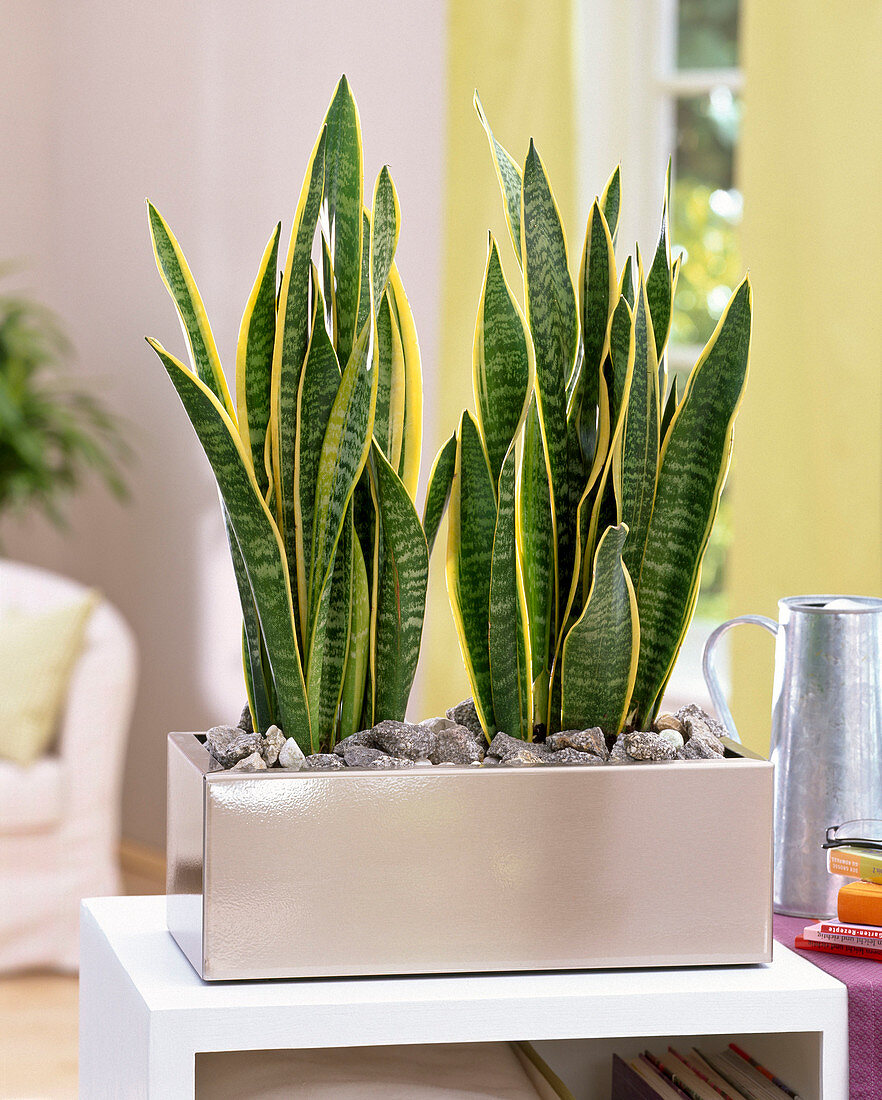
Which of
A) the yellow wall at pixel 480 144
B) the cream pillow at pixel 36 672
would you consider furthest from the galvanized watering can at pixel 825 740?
the cream pillow at pixel 36 672

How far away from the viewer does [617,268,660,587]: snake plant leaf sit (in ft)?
2.74

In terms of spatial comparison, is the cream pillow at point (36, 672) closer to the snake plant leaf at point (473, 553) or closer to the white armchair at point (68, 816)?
the white armchair at point (68, 816)

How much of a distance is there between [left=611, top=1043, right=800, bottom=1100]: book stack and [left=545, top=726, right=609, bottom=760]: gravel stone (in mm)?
238

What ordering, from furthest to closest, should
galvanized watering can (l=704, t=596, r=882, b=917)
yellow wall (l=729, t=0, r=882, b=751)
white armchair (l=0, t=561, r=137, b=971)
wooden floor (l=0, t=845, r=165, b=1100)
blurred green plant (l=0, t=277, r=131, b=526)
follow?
blurred green plant (l=0, t=277, r=131, b=526) < white armchair (l=0, t=561, r=137, b=971) < wooden floor (l=0, t=845, r=165, b=1100) < yellow wall (l=729, t=0, r=882, b=751) < galvanized watering can (l=704, t=596, r=882, b=917)

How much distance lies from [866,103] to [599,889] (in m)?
1.48

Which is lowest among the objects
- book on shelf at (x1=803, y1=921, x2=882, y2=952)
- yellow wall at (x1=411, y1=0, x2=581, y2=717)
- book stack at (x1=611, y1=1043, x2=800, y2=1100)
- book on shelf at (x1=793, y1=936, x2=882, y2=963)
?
book stack at (x1=611, y1=1043, x2=800, y2=1100)

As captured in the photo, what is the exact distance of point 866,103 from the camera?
1922 mm

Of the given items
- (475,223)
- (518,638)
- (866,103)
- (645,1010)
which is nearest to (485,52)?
(475,223)

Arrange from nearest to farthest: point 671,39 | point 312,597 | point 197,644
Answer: point 312,597, point 671,39, point 197,644

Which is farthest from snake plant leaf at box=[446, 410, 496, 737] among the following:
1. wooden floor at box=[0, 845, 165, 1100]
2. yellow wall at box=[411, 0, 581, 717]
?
wooden floor at box=[0, 845, 165, 1100]

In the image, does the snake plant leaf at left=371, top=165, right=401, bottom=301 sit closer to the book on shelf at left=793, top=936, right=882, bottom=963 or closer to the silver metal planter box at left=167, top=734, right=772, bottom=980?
the silver metal planter box at left=167, top=734, right=772, bottom=980

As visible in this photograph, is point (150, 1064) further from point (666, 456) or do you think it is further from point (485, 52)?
point (485, 52)

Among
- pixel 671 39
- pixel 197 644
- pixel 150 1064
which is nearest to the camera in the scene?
pixel 150 1064

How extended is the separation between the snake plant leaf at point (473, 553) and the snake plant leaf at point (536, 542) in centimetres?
2
